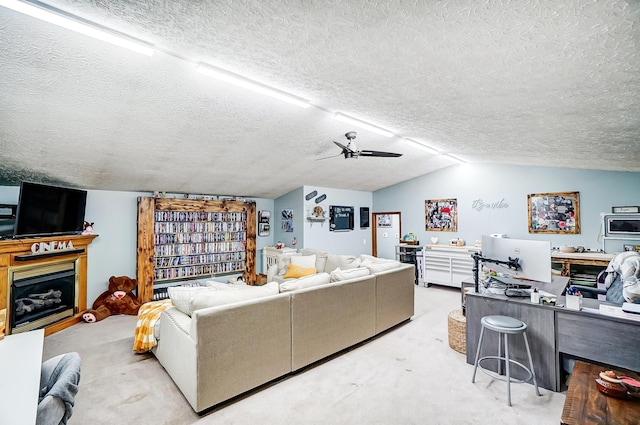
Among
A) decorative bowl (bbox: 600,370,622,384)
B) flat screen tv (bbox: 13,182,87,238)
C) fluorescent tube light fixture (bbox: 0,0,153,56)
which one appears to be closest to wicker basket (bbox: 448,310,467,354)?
decorative bowl (bbox: 600,370,622,384)

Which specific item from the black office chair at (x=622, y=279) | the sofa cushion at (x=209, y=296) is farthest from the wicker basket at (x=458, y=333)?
the sofa cushion at (x=209, y=296)

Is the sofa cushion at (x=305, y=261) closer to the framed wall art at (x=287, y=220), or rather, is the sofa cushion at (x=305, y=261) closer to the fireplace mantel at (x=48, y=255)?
the framed wall art at (x=287, y=220)

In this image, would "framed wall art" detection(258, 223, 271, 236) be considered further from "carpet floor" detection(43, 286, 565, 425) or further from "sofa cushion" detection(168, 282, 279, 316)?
"sofa cushion" detection(168, 282, 279, 316)

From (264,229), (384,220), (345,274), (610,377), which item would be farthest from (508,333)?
(384,220)

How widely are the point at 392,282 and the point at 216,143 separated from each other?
3.10 metres

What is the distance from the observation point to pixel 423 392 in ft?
8.64

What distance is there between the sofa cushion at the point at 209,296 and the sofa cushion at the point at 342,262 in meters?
2.29

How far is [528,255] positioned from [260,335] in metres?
2.62

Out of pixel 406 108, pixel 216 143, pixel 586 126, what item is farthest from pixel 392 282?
pixel 216 143

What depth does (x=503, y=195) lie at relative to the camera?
628 cm

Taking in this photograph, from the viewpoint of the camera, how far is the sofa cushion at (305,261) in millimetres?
5688

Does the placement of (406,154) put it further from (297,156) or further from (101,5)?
(101,5)

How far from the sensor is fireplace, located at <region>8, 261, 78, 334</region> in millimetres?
3680

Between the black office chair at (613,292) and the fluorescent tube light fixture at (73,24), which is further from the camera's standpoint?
the black office chair at (613,292)
